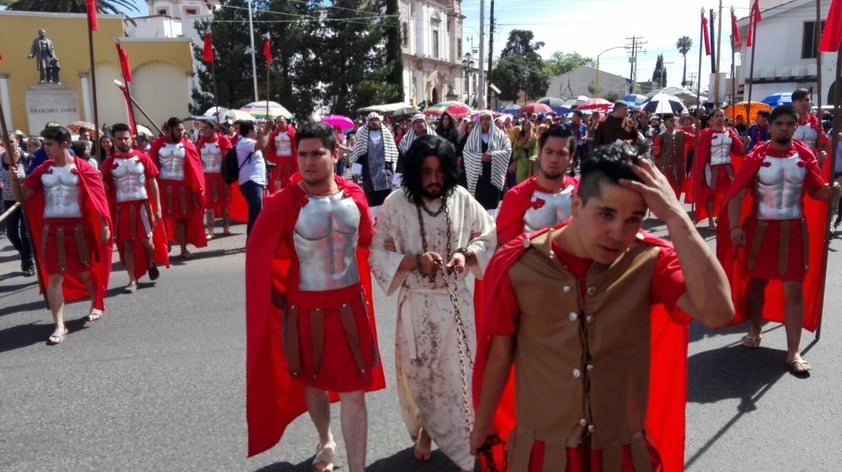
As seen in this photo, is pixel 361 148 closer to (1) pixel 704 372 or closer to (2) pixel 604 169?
(1) pixel 704 372

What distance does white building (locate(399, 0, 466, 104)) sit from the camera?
186 ft

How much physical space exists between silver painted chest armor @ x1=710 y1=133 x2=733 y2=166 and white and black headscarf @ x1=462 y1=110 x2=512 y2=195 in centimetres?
304

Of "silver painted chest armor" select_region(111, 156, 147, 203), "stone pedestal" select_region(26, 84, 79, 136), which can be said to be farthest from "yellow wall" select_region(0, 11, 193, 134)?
"silver painted chest armor" select_region(111, 156, 147, 203)

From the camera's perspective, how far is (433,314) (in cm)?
364

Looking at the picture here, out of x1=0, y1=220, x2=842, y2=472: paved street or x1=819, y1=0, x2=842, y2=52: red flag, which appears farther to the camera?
x1=819, y1=0, x2=842, y2=52: red flag

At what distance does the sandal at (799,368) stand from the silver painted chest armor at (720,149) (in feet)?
19.0

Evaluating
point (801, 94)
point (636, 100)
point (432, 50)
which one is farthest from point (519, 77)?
point (801, 94)

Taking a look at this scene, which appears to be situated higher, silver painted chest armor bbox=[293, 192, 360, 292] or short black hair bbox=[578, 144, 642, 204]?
short black hair bbox=[578, 144, 642, 204]

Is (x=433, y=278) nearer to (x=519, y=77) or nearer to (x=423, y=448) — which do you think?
(x=423, y=448)

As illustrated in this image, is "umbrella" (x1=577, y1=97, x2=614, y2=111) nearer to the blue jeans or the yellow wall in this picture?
the yellow wall

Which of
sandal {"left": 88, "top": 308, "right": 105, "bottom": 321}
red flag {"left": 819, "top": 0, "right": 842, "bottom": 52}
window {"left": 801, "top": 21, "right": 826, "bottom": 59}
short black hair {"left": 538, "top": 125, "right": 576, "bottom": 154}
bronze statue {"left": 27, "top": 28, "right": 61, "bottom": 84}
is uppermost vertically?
window {"left": 801, "top": 21, "right": 826, "bottom": 59}

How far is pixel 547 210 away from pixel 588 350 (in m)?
2.07

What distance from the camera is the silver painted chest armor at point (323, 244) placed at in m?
3.51

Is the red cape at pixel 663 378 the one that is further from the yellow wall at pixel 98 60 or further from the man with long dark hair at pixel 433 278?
the yellow wall at pixel 98 60
